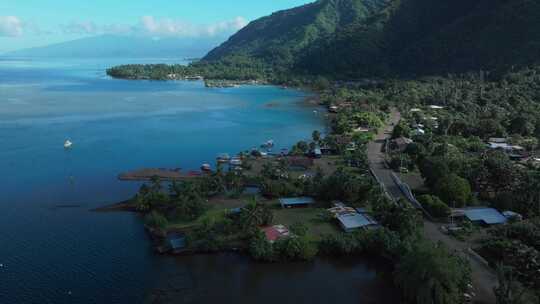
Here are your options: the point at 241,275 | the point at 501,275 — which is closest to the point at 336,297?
the point at 241,275

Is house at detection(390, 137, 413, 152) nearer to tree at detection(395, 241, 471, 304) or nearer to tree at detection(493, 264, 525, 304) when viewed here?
tree at detection(395, 241, 471, 304)

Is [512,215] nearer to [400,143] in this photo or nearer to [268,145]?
[400,143]

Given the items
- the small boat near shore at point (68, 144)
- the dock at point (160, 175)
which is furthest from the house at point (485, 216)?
the small boat near shore at point (68, 144)

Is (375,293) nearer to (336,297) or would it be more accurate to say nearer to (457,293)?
(336,297)

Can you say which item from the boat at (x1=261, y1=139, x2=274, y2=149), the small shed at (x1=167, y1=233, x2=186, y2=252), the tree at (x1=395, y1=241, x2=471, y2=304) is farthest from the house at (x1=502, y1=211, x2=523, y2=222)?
the boat at (x1=261, y1=139, x2=274, y2=149)

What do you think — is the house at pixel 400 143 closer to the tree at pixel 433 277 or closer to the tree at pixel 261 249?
the tree at pixel 261 249

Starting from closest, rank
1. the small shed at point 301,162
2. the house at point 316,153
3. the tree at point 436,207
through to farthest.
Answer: the tree at point 436,207 → the small shed at point 301,162 → the house at point 316,153
